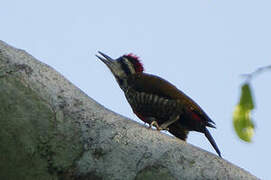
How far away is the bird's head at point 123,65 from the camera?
5829 millimetres

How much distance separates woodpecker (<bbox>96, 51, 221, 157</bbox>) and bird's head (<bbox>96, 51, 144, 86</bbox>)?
16cm

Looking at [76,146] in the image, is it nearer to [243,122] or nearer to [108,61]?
[243,122]

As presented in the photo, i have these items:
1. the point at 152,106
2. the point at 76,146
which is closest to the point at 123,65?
the point at 152,106

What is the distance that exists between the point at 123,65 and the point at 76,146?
11.8 feet

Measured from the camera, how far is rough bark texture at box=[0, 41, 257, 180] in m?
2.30

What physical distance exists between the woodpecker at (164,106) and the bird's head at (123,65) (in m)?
0.16

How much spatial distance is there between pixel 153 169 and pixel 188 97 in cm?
272

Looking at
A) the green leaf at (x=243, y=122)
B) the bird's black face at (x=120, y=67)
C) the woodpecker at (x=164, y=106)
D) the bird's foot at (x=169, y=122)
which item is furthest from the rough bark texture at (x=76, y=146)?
the bird's black face at (x=120, y=67)

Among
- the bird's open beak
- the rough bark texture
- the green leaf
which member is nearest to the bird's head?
the bird's open beak

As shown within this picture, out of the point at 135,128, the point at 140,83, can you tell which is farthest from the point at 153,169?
the point at 140,83

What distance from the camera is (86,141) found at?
2.44m

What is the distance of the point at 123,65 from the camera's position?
19.6ft

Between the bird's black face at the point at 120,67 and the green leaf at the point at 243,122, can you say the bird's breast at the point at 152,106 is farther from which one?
the green leaf at the point at 243,122

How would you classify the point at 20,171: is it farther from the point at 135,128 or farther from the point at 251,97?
the point at 251,97
